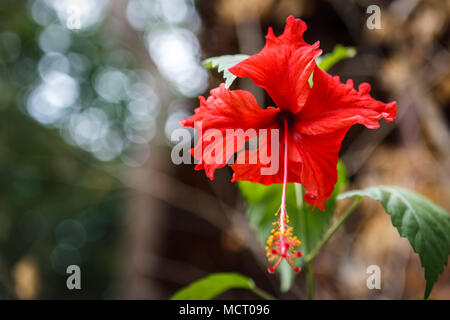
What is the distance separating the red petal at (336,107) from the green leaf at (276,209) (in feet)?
0.60

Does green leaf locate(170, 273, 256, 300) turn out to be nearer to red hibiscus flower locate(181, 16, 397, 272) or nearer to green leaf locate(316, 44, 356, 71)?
red hibiscus flower locate(181, 16, 397, 272)

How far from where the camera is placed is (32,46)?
369cm

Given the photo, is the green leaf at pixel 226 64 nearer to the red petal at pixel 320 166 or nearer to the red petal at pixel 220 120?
the red petal at pixel 220 120

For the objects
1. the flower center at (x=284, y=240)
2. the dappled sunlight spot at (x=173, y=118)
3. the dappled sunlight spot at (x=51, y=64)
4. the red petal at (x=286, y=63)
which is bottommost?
the flower center at (x=284, y=240)

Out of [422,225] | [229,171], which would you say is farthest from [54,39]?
[422,225]

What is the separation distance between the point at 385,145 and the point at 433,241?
1083mm

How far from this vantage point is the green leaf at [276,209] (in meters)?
0.58

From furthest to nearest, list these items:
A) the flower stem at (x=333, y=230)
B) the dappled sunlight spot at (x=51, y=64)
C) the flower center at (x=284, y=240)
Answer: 1. the dappled sunlight spot at (x=51, y=64)
2. the flower stem at (x=333, y=230)
3. the flower center at (x=284, y=240)

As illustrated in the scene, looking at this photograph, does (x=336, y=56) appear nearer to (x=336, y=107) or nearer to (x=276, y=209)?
(x=336, y=107)

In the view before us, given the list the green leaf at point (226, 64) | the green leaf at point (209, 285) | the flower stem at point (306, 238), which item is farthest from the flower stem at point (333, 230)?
the green leaf at point (226, 64)

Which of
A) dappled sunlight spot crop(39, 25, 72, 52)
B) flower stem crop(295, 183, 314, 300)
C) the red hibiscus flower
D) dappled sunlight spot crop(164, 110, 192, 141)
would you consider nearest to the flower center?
the red hibiscus flower

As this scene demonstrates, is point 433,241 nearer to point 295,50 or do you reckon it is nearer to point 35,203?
point 295,50

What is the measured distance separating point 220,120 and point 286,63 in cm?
9

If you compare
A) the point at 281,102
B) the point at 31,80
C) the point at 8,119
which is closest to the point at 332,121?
the point at 281,102
